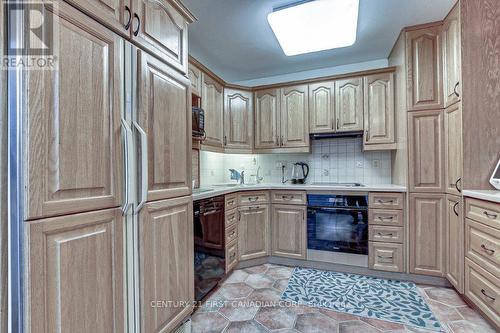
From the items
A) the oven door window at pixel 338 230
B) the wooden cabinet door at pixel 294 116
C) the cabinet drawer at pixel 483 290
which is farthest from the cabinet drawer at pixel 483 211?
the wooden cabinet door at pixel 294 116

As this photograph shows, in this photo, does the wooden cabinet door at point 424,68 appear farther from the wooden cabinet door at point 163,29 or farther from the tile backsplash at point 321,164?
the wooden cabinet door at point 163,29

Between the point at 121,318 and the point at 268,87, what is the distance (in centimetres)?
293

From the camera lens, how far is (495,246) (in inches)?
63.2

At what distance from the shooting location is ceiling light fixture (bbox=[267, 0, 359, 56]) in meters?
1.88

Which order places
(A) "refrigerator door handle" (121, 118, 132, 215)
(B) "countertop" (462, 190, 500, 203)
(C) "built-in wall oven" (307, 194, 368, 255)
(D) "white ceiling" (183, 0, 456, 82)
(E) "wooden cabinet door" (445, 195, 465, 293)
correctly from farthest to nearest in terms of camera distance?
(C) "built-in wall oven" (307, 194, 368, 255)
(D) "white ceiling" (183, 0, 456, 82)
(E) "wooden cabinet door" (445, 195, 465, 293)
(B) "countertop" (462, 190, 500, 203)
(A) "refrigerator door handle" (121, 118, 132, 215)

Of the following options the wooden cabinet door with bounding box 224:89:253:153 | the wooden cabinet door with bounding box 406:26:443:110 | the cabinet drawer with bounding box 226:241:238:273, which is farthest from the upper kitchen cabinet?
the cabinet drawer with bounding box 226:241:238:273

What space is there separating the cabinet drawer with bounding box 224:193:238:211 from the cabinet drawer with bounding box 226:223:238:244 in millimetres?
205

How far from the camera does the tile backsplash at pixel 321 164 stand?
3.11m

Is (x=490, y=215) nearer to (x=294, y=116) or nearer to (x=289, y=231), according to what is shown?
(x=289, y=231)

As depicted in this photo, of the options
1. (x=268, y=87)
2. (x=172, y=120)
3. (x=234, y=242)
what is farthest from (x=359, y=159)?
(x=172, y=120)

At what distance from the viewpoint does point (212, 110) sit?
116 inches

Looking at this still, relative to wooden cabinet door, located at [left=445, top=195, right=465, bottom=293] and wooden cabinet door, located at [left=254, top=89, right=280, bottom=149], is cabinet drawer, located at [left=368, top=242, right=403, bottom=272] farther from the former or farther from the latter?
wooden cabinet door, located at [left=254, top=89, right=280, bottom=149]

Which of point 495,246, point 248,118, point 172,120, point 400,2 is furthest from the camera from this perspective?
point 248,118

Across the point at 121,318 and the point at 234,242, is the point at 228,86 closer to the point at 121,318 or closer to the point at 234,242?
the point at 234,242
